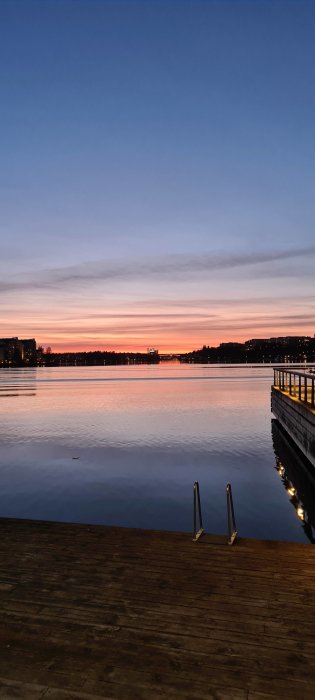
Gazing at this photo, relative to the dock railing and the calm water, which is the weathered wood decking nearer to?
the calm water

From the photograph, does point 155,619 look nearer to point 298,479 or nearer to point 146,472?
point 298,479

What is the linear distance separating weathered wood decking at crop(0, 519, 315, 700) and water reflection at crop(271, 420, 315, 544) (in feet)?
29.1

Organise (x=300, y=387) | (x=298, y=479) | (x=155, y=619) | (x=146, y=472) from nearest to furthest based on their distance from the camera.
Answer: (x=155, y=619), (x=298, y=479), (x=146, y=472), (x=300, y=387)

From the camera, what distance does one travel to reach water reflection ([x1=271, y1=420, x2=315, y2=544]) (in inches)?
756

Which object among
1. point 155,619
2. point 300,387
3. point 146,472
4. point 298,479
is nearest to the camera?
point 155,619

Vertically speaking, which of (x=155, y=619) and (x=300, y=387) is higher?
(x=300, y=387)

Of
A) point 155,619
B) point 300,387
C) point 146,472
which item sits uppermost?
point 300,387

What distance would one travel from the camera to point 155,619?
6.86 metres

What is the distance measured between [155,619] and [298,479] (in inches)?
777

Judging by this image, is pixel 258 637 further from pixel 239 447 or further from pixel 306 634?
pixel 239 447

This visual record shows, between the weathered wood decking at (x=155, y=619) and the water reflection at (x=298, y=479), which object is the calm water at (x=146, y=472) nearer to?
the water reflection at (x=298, y=479)

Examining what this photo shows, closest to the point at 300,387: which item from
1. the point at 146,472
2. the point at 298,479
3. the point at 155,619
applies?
the point at 298,479

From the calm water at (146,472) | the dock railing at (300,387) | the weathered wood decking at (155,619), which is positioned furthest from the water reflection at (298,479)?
the weathered wood decking at (155,619)

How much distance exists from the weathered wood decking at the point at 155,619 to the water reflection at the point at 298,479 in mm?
8862
